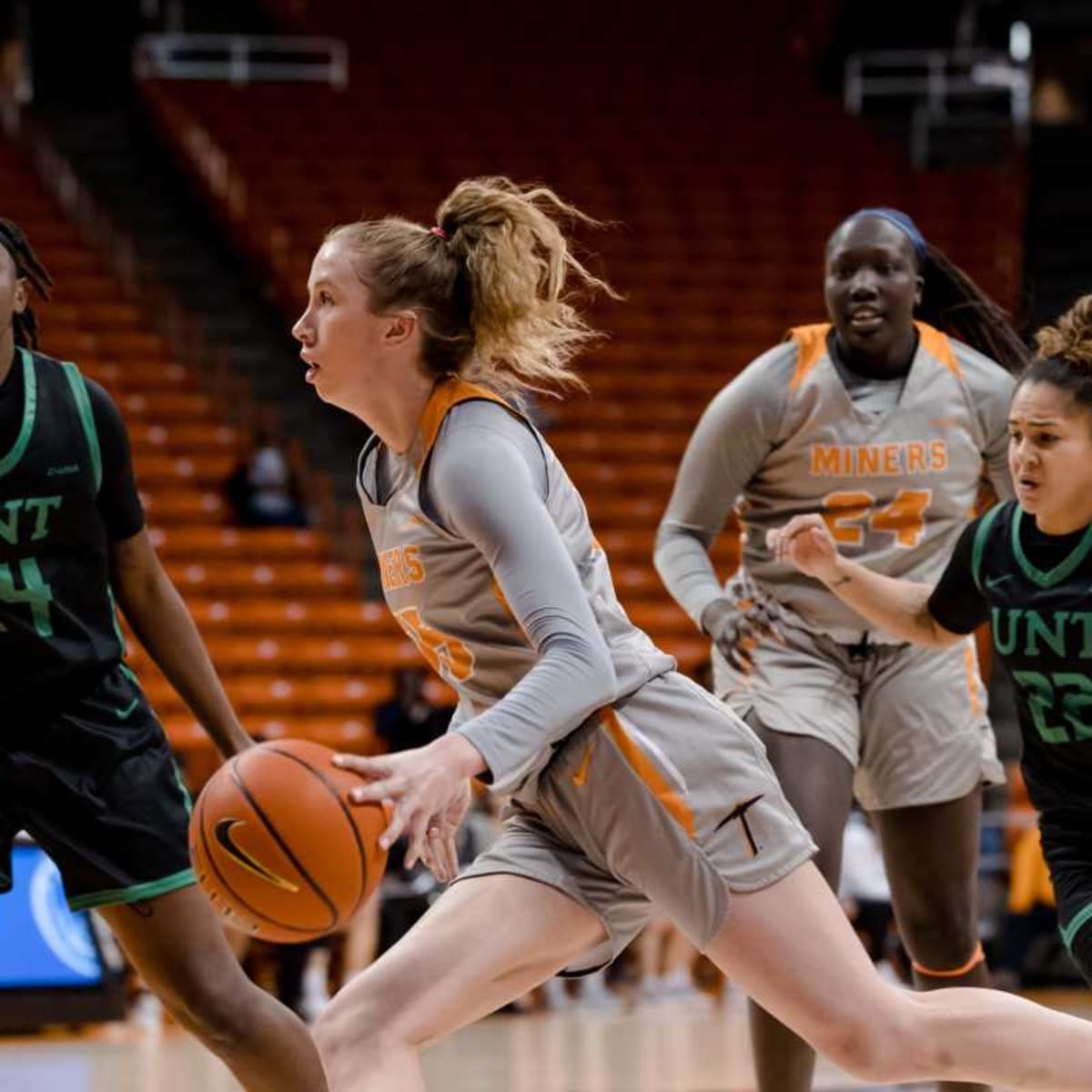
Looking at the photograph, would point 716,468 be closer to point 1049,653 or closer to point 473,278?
point 1049,653

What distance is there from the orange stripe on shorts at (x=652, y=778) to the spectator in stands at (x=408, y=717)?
18.8ft

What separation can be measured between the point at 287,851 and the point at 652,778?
0.63 meters

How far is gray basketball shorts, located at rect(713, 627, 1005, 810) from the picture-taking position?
14.7 ft

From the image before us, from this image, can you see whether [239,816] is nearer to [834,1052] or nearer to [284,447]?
[834,1052]

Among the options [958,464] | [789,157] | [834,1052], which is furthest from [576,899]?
[789,157]

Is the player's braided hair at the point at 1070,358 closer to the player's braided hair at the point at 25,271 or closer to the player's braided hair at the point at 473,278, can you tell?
the player's braided hair at the point at 473,278

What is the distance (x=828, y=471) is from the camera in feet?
15.0

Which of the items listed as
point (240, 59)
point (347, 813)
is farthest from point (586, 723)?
point (240, 59)

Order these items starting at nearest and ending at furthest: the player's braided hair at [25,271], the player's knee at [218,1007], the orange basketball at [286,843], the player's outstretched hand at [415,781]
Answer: the player's outstretched hand at [415,781], the orange basketball at [286,843], the player's knee at [218,1007], the player's braided hair at [25,271]

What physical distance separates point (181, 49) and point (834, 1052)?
567 inches

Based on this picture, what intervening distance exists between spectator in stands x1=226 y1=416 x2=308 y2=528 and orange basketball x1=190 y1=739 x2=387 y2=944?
30.1 feet

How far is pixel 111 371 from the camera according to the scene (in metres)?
12.9

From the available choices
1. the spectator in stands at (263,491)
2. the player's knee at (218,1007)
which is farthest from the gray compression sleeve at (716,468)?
the spectator in stands at (263,491)

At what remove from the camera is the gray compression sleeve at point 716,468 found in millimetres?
4535
